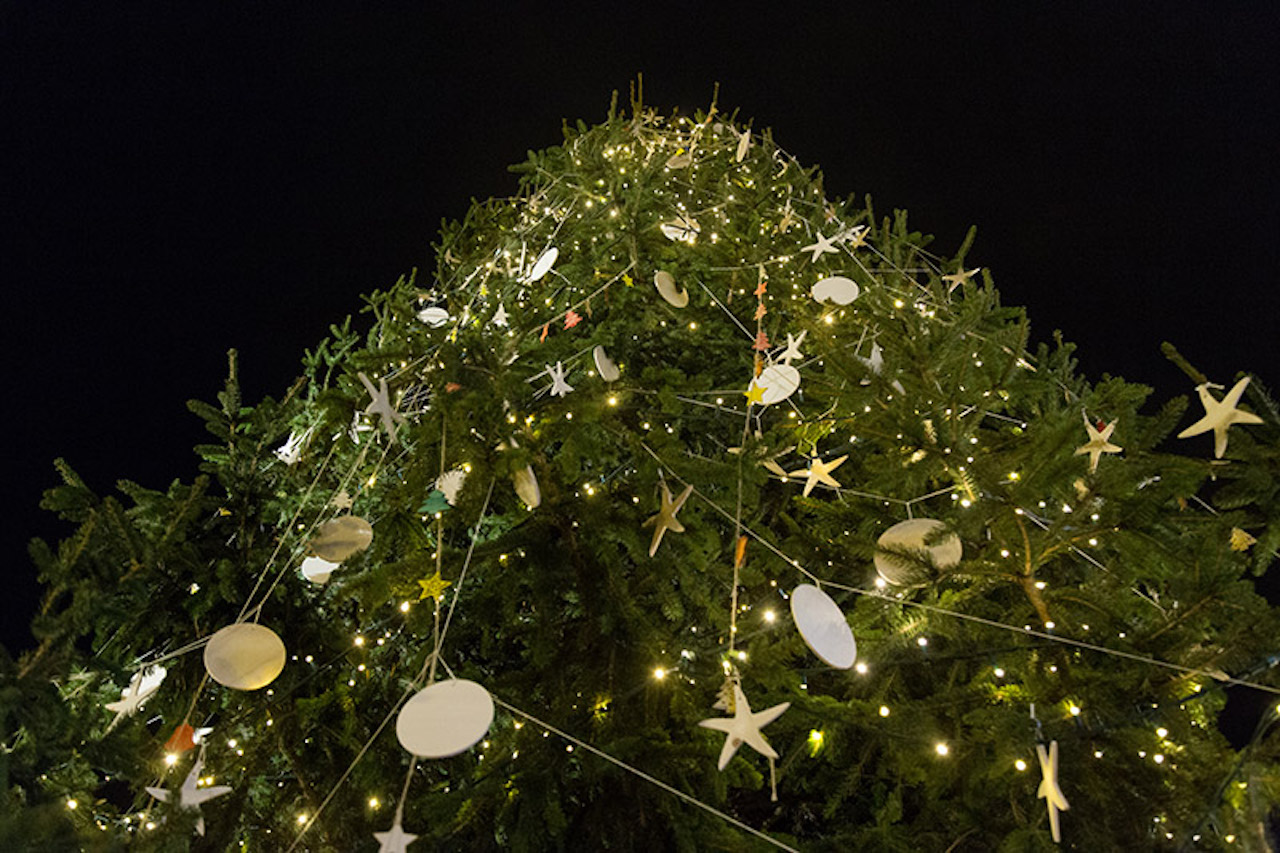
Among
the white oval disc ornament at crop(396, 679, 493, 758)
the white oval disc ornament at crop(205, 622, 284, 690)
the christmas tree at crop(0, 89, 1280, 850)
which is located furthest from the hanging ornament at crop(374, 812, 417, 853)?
the white oval disc ornament at crop(205, 622, 284, 690)

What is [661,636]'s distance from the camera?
149cm

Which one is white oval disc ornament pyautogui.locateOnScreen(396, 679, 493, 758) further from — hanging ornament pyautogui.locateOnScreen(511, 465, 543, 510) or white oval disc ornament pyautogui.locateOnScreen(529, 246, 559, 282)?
white oval disc ornament pyautogui.locateOnScreen(529, 246, 559, 282)

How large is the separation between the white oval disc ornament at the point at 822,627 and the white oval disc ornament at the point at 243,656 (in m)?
1.20

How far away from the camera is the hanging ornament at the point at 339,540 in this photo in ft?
5.07

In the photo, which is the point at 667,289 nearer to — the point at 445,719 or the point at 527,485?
the point at 527,485

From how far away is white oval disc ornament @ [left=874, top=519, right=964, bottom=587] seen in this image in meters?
1.32

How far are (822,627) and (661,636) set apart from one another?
41 cm

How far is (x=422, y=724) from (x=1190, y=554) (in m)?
1.59

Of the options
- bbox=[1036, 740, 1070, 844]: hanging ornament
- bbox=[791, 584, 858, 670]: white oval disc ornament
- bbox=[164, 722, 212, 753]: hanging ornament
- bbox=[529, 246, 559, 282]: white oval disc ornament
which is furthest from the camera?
bbox=[529, 246, 559, 282]: white oval disc ornament

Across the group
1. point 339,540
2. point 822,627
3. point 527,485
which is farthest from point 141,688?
point 822,627

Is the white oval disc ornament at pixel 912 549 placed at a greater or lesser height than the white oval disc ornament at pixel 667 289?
lesser

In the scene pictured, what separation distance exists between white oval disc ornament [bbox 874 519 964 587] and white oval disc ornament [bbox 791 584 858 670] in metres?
0.17

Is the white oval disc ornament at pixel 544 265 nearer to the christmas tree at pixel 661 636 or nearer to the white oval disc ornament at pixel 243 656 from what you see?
the christmas tree at pixel 661 636

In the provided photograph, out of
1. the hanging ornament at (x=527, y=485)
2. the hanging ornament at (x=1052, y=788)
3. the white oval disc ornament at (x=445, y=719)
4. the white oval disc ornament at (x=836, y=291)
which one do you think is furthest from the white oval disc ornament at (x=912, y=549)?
the white oval disc ornament at (x=836, y=291)
